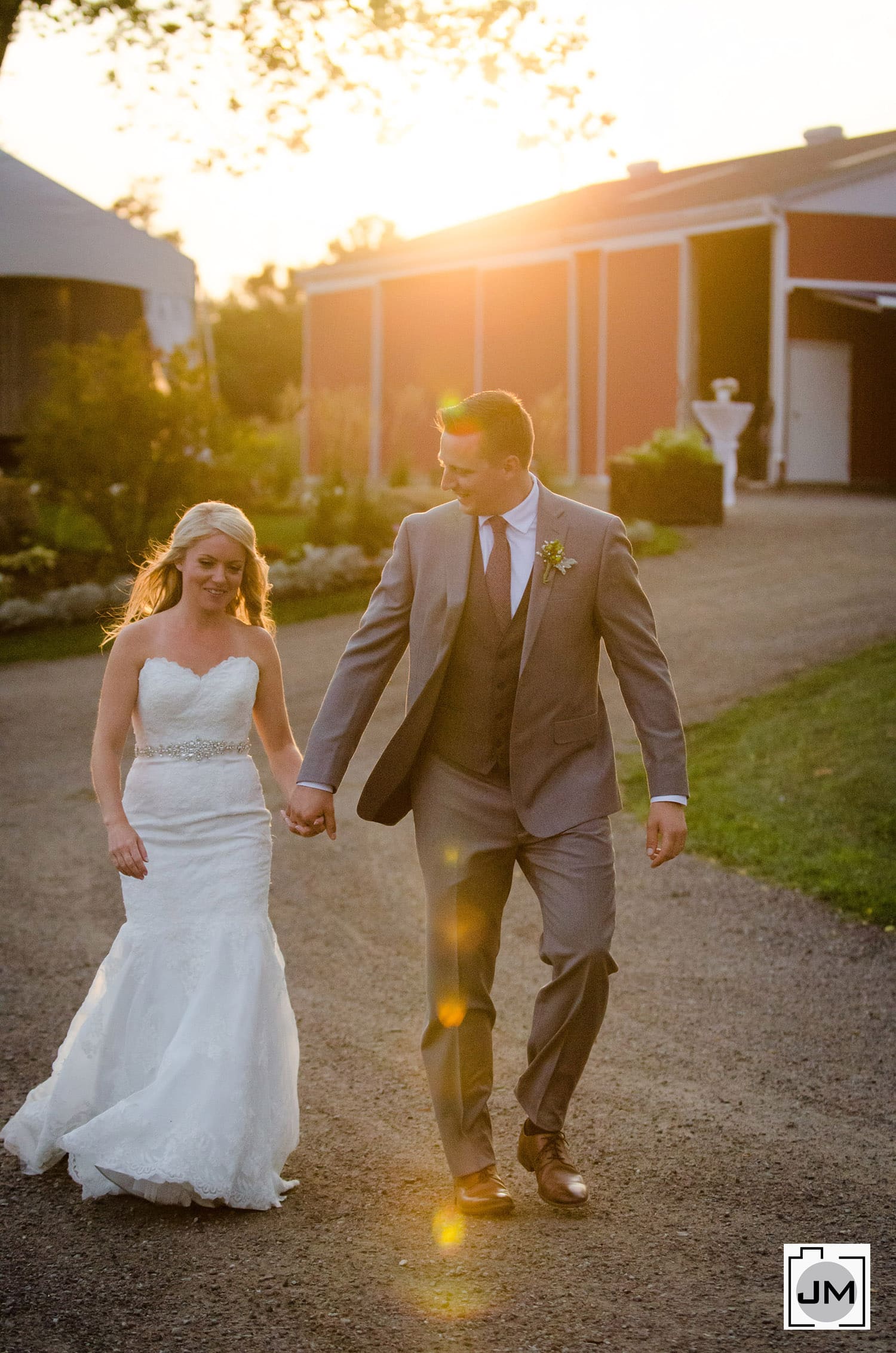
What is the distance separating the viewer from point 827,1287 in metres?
3.60

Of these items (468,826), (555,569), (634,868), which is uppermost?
(555,569)

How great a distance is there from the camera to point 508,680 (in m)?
Result: 4.26

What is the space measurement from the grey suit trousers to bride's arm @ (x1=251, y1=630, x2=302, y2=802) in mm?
611

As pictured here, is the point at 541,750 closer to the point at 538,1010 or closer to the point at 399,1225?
the point at 538,1010

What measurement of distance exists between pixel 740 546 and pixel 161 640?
15.0 m

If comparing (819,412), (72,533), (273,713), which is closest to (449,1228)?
(273,713)

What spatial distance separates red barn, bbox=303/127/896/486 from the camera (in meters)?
25.2

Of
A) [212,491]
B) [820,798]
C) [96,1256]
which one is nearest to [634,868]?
[820,798]

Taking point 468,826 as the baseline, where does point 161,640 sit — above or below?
above

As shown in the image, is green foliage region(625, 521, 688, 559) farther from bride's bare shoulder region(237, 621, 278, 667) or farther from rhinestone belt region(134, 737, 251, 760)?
rhinestone belt region(134, 737, 251, 760)

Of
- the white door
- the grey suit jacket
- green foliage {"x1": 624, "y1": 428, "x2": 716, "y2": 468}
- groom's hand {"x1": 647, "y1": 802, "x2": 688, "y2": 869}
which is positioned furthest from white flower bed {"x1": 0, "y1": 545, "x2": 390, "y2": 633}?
groom's hand {"x1": 647, "y1": 802, "x2": 688, "y2": 869}

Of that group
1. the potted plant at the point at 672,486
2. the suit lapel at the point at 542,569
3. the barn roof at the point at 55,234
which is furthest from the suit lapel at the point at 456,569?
the barn roof at the point at 55,234

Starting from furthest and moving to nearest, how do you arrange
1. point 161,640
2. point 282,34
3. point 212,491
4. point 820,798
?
point 212,491, point 282,34, point 820,798, point 161,640

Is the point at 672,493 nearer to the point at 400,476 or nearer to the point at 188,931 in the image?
the point at 400,476
